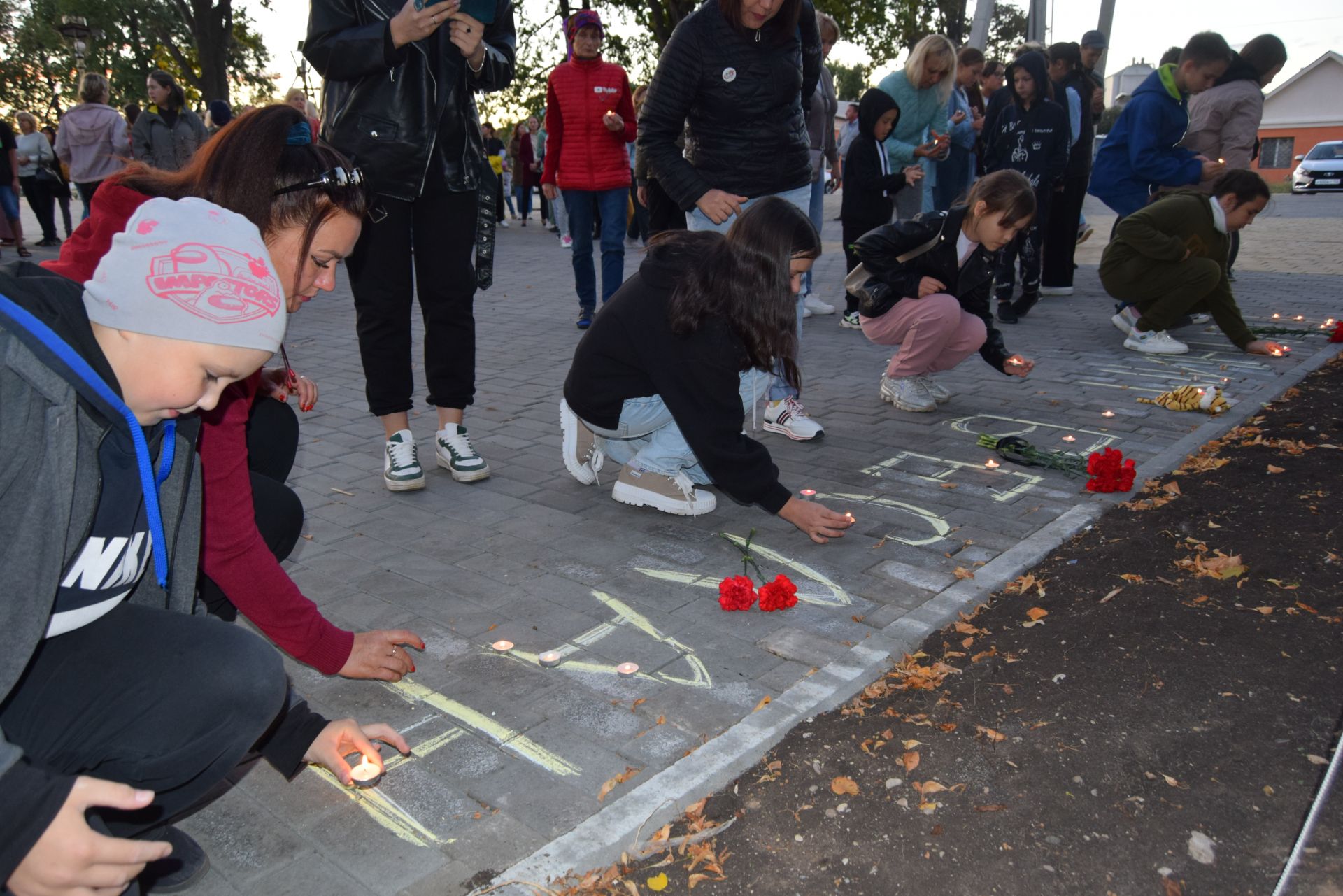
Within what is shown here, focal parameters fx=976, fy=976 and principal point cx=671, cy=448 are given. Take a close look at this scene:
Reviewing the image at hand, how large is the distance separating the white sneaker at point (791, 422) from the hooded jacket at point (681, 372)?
1125mm

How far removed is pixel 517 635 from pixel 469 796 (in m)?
0.75

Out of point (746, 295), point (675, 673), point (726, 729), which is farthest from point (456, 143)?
point (726, 729)

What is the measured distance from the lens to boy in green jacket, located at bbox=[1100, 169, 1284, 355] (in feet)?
20.6

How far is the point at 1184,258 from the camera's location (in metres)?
6.32

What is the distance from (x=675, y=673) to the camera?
266cm

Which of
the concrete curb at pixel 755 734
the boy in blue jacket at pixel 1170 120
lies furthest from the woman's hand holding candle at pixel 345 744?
the boy in blue jacket at pixel 1170 120

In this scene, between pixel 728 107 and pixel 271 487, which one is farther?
pixel 728 107

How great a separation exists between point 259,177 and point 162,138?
9086mm

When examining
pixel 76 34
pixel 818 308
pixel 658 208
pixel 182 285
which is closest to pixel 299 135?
pixel 182 285

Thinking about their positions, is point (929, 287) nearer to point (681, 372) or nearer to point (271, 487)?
point (681, 372)

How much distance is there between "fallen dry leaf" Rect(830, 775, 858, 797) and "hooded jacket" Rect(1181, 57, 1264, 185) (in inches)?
273

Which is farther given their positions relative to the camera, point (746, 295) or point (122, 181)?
point (746, 295)

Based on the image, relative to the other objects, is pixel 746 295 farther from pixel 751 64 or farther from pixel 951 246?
pixel 951 246

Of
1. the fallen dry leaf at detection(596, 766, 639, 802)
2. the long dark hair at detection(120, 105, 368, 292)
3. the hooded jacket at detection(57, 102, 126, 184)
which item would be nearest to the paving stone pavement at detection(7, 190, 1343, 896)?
the fallen dry leaf at detection(596, 766, 639, 802)
